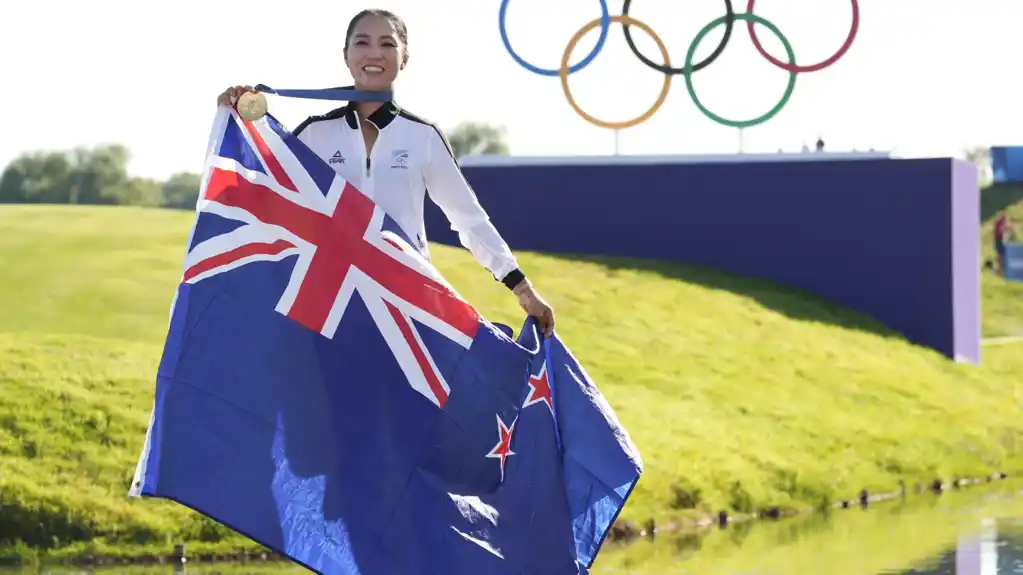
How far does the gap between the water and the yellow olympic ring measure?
15179 millimetres

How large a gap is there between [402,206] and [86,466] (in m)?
9.36

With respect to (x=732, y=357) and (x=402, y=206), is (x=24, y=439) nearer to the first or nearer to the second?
(x=402, y=206)

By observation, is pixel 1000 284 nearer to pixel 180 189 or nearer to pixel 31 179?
pixel 31 179

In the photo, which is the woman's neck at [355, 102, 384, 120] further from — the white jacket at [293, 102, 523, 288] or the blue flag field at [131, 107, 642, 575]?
the blue flag field at [131, 107, 642, 575]

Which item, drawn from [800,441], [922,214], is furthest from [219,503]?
[922,214]

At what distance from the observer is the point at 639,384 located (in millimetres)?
23891

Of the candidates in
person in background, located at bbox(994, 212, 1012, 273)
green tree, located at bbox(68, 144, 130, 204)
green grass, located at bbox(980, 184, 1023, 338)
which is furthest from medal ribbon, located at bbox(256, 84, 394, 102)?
green tree, located at bbox(68, 144, 130, 204)

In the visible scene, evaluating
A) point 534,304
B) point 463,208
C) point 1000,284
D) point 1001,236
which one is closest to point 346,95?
point 463,208

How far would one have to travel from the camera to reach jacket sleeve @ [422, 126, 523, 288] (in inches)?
294

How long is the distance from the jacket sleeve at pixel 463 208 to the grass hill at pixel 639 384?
804cm

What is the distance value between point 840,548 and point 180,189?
70.1 m

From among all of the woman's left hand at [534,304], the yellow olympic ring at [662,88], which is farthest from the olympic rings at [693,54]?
the woman's left hand at [534,304]

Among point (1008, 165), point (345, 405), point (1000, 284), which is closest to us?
point (345, 405)

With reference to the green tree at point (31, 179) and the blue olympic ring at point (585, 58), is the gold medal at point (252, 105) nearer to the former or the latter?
the blue olympic ring at point (585, 58)
